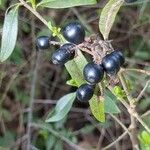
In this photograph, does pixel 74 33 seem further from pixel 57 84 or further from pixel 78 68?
pixel 57 84

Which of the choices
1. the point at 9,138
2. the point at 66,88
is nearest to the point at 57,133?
the point at 9,138

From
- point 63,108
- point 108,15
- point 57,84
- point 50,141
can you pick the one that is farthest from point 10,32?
point 57,84

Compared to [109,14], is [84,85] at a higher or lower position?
lower

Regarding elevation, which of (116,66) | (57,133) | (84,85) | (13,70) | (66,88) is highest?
(116,66)

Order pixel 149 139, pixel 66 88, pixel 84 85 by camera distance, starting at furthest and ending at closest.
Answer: pixel 66 88 < pixel 149 139 < pixel 84 85

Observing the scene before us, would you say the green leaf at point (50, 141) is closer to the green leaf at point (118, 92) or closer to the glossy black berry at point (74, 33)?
the green leaf at point (118, 92)

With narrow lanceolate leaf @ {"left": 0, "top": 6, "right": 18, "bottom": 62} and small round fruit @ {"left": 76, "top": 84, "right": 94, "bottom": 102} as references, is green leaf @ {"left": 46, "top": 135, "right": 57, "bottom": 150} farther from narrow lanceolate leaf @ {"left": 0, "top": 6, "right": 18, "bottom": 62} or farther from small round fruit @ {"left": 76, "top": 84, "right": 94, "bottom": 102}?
small round fruit @ {"left": 76, "top": 84, "right": 94, "bottom": 102}

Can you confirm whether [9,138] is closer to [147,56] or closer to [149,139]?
[147,56]

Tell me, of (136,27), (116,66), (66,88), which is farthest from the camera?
(66,88)
